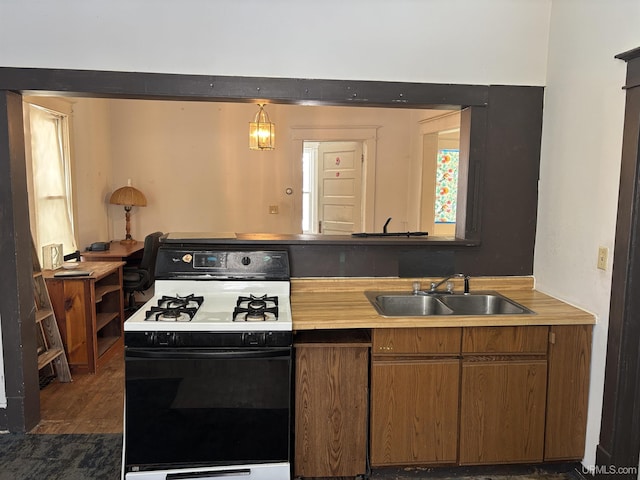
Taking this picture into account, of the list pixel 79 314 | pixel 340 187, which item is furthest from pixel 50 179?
pixel 340 187

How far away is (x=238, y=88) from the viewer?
2611 millimetres

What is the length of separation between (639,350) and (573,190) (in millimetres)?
844

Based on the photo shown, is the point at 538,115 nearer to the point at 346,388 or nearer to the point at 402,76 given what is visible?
the point at 402,76

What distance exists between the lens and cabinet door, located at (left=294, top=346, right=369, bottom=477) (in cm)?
229

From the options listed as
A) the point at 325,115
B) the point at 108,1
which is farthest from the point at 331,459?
the point at 325,115

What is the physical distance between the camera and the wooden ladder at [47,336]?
11.0 ft

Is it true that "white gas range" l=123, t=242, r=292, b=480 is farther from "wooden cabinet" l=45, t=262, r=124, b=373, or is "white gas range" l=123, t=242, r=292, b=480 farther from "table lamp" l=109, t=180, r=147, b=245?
"table lamp" l=109, t=180, r=147, b=245

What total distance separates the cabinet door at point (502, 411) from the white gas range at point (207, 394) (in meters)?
0.89

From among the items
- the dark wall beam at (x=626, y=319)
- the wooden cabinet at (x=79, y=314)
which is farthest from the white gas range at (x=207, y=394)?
the wooden cabinet at (x=79, y=314)

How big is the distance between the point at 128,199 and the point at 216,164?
1.02 m

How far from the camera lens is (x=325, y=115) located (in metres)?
5.36

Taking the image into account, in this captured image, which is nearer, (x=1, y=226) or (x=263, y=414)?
(x=263, y=414)

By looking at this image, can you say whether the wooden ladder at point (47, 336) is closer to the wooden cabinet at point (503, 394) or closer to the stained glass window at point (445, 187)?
the wooden cabinet at point (503, 394)

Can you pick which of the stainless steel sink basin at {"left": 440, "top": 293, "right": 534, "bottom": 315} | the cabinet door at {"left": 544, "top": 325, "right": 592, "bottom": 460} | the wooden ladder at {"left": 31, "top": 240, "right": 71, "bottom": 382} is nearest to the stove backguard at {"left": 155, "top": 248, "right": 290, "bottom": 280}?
Answer: the stainless steel sink basin at {"left": 440, "top": 293, "right": 534, "bottom": 315}
